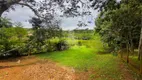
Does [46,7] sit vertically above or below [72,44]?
above

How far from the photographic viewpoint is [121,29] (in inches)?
548

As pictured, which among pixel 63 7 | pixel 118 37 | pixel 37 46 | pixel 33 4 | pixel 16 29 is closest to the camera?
pixel 63 7

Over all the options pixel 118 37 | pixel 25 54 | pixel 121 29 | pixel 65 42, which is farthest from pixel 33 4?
pixel 65 42

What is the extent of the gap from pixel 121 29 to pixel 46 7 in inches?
248

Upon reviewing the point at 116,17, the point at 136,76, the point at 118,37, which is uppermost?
the point at 116,17

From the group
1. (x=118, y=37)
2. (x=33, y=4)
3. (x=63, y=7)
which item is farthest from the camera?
(x=118, y=37)

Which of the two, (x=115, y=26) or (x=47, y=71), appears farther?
(x=115, y=26)

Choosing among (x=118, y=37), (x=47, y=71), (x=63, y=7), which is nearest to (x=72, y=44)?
(x=118, y=37)

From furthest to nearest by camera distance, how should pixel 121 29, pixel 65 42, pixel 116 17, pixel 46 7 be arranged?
pixel 65 42 → pixel 121 29 → pixel 116 17 → pixel 46 7

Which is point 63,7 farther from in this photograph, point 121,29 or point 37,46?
point 37,46

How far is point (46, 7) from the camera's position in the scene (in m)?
9.84

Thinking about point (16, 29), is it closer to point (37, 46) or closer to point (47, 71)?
point (37, 46)

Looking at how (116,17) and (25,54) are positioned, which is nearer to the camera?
(116,17)

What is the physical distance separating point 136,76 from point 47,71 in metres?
4.92
